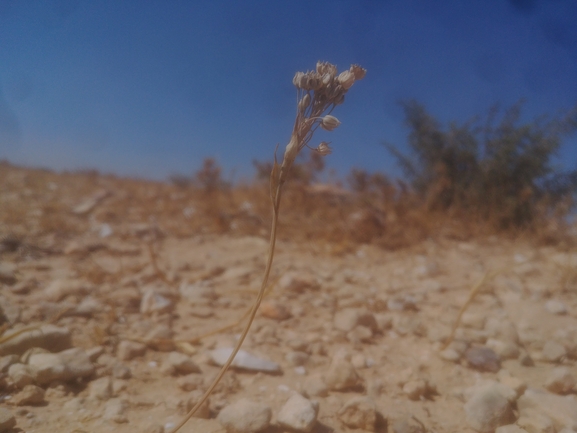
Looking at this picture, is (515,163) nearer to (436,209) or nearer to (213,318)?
(436,209)

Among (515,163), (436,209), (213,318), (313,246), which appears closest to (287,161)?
(213,318)

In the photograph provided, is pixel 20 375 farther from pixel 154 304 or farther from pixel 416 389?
pixel 416 389

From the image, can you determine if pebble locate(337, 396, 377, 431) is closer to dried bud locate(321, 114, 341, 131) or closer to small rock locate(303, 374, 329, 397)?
small rock locate(303, 374, 329, 397)

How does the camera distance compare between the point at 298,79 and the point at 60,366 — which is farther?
the point at 60,366

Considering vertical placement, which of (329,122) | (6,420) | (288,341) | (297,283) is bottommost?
(6,420)

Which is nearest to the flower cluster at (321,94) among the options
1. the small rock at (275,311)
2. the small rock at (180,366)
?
the small rock at (180,366)

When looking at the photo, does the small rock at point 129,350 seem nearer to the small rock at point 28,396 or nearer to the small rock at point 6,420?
the small rock at point 28,396

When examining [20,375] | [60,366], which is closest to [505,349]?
[60,366]
